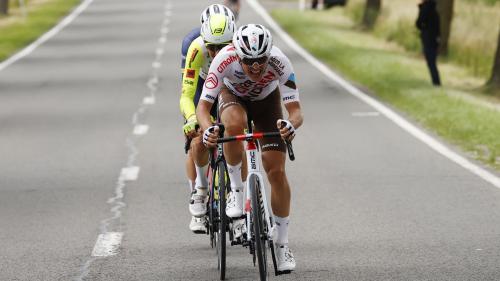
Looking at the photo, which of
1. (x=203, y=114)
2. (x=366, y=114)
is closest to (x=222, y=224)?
(x=203, y=114)

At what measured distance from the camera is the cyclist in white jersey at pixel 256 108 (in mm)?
8250

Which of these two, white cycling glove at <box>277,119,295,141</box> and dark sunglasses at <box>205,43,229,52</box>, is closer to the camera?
white cycling glove at <box>277,119,295,141</box>

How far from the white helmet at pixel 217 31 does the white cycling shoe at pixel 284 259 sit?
160 cm

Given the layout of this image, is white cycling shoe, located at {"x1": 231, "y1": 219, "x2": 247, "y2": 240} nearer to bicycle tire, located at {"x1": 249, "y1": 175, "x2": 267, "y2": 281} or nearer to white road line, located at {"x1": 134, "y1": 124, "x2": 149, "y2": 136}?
bicycle tire, located at {"x1": 249, "y1": 175, "x2": 267, "y2": 281}

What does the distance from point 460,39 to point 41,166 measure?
20070 millimetres

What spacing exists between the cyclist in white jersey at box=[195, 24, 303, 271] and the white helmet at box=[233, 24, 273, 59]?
7 cm

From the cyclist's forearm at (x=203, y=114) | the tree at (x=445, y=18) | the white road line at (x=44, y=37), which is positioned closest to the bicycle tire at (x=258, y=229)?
the cyclist's forearm at (x=203, y=114)

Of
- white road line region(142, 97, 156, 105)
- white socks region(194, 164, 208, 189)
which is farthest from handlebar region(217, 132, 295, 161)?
white road line region(142, 97, 156, 105)

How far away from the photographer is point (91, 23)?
44781mm

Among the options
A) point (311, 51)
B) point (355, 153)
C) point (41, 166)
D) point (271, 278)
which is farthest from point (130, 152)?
point (311, 51)

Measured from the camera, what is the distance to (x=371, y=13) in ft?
127

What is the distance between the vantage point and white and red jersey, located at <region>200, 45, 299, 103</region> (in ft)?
27.4

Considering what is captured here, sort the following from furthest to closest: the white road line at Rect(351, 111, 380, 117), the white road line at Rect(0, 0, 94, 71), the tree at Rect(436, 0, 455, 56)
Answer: the white road line at Rect(0, 0, 94, 71) → the tree at Rect(436, 0, 455, 56) → the white road line at Rect(351, 111, 380, 117)

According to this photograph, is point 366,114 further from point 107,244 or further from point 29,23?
point 29,23
